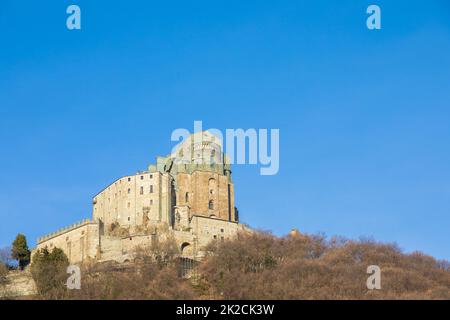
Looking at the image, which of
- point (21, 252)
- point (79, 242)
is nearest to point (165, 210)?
point (79, 242)

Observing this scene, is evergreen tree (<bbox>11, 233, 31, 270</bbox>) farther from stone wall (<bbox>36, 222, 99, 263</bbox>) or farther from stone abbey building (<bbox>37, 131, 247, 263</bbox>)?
stone wall (<bbox>36, 222, 99, 263</bbox>)

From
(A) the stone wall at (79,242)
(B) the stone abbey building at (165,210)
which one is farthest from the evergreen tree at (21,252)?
(A) the stone wall at (79,242)

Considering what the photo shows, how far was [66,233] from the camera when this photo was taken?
11719cm

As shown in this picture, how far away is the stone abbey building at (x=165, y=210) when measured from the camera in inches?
4407

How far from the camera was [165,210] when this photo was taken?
117m

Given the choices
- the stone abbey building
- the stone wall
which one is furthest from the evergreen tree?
the stone wall

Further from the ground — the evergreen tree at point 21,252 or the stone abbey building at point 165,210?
the stone abbey building at point 165,210

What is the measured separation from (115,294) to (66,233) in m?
28.8

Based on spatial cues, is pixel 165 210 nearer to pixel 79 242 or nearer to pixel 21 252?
pixel 79 242

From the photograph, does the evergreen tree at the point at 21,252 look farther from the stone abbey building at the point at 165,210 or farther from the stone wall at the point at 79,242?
the stone wall at the point at 79,242

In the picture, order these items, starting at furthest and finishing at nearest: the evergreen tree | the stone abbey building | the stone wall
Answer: the evergreen tree, the stone wall, the stone abbey building

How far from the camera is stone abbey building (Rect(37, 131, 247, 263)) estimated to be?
11194cm
